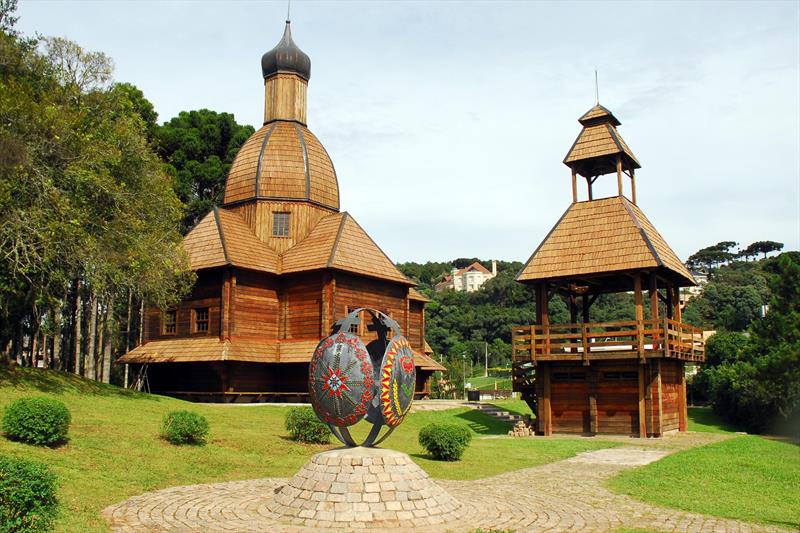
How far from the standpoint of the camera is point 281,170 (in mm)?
33906

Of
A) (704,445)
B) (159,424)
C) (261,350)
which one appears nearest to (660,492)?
(704,445)

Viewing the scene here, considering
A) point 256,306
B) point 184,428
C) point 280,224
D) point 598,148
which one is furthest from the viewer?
point 280,224

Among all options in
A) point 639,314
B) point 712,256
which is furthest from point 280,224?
point 712,256

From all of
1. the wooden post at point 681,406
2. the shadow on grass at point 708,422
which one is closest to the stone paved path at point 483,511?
the wooden post at point 681,406

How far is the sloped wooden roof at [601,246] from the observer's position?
24828 millimetres

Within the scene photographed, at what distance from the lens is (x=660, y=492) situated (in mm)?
13570

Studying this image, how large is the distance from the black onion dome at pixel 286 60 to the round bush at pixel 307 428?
74.3ft

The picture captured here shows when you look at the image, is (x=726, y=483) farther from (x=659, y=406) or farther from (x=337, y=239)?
(x=337, y=239)

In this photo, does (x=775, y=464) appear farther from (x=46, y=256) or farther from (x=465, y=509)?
(x=46, y=256)

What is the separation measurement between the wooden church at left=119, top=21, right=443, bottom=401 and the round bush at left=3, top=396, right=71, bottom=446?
Result: 13.4 metres

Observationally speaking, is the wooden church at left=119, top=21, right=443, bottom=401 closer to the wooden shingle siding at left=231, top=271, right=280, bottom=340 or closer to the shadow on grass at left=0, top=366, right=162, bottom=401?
the wooden shingle siding at left=231, top=271, right=280, bottom=340

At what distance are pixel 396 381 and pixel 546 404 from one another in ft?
51.5

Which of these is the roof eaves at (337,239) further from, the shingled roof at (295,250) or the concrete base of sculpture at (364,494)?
the concrete base of sculpture at (364,494)

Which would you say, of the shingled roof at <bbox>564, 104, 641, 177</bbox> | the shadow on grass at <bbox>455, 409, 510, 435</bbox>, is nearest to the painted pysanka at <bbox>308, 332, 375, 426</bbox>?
the shadow on grass at <bbox>455, 409, 510, 435</bbox>
